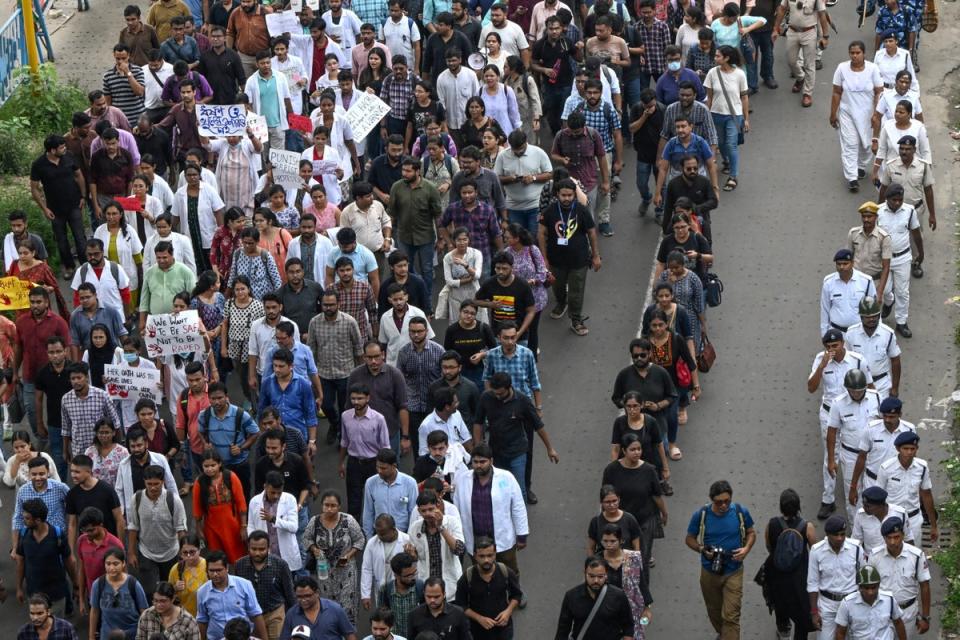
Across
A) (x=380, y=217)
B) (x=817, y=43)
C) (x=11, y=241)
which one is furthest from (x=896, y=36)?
(x=11, y=241)

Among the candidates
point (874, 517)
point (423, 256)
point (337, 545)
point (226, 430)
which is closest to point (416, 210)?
point (423, 256)

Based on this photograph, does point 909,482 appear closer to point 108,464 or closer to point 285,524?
point 285,524

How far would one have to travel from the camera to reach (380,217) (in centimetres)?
1969

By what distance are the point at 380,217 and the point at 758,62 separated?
7477 mm

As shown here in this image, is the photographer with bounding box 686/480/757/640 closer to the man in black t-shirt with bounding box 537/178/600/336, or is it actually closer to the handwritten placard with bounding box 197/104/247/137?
the man in black t-shirt with bounding box 537/178/600/336

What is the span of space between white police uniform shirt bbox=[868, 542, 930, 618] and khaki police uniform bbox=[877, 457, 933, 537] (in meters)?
0.76

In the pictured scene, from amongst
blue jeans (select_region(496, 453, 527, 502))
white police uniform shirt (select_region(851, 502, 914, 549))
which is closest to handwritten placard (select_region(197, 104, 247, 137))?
blue jeans (select_region(496, 453, 527, 502))

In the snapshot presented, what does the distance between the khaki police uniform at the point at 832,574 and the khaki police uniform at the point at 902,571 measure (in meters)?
0.18

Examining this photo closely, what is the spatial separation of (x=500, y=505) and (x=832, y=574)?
8.80 feet

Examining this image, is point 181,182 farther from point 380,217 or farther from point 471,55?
point 471,55

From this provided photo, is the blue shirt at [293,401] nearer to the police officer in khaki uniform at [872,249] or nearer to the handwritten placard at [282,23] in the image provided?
the police officer in khaki uniform at [872,249]

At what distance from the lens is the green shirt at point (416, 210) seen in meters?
19.8

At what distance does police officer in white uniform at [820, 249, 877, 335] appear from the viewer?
1811 centimetres

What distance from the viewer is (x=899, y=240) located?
19.3m
